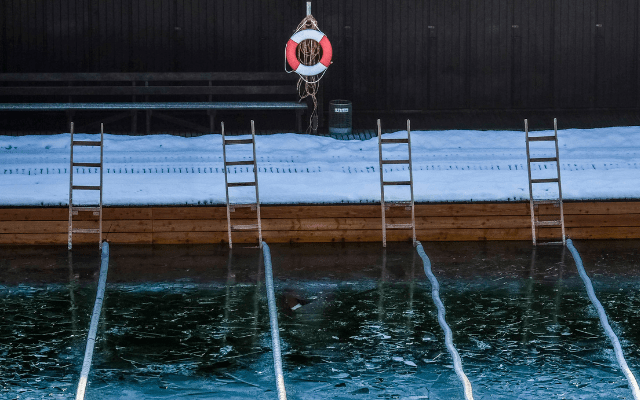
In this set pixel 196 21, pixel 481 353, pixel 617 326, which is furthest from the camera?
pixel 196 21

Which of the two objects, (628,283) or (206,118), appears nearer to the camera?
(628,283)

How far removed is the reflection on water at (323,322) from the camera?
7.99 m

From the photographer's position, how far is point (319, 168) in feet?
44.9

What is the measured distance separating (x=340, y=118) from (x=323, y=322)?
260 inches

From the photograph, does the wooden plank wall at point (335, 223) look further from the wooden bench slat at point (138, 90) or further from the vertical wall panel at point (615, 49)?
the vertical wall panel at point (615, 49)

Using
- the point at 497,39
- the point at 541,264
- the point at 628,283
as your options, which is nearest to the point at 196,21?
the point at 497,39

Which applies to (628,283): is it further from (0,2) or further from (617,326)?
(0,2)

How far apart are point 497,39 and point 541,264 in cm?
701

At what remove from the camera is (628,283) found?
10734mm

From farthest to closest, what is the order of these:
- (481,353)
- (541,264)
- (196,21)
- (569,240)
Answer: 1. (196,21)
2. (569,240)
3. (541,264)
4. (481,353)

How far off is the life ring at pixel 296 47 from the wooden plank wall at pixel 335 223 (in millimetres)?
3633

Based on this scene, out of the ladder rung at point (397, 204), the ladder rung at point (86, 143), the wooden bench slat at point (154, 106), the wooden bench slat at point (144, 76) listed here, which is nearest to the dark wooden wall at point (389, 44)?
the wooden bench slat at point (144, 76)

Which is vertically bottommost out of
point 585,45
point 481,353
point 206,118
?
point 481,353

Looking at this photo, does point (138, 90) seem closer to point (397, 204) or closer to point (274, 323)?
point (397, 204)
